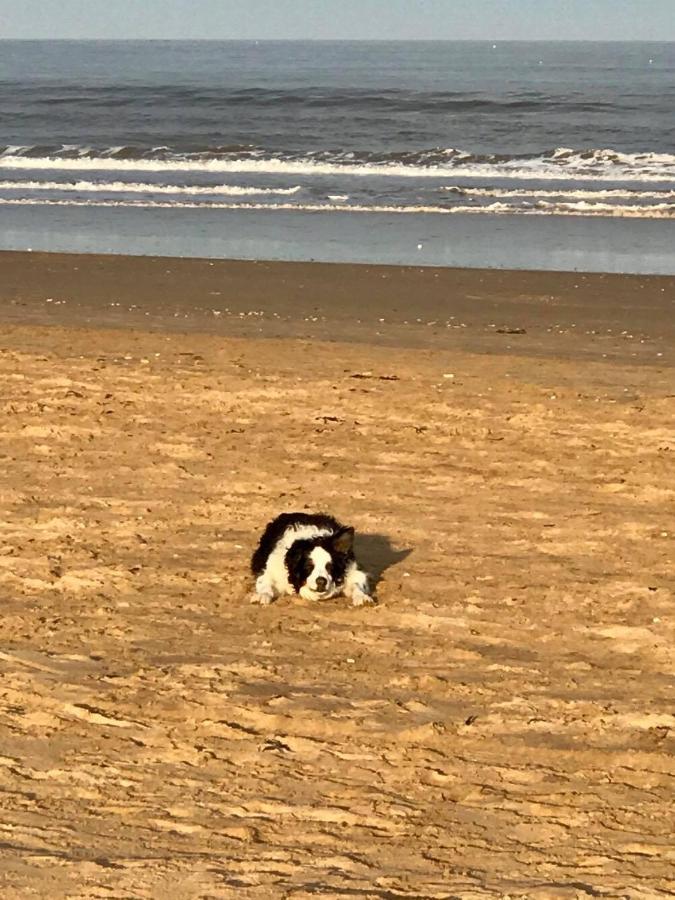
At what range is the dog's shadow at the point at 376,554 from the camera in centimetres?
695

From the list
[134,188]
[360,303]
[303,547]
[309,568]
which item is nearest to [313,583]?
[309,568]

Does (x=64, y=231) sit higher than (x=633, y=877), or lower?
higher

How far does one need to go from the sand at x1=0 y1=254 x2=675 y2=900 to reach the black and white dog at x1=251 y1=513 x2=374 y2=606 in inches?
4.5

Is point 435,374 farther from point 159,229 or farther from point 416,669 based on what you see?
point 159,229

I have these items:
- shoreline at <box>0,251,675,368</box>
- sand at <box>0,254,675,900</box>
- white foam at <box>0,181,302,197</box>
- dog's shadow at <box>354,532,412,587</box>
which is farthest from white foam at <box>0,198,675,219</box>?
dog's shadow at <box>354,532,412,587</box>

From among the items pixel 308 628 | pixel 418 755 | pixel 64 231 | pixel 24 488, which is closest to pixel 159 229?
pixel 64 231

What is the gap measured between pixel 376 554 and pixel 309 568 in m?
0.74

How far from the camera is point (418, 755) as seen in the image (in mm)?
4945

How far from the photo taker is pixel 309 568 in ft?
21.4

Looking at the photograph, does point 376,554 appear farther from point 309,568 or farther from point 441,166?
point 441,166

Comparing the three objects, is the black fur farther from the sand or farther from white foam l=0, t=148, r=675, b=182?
white foam l=0, t=148, r=675, b=182

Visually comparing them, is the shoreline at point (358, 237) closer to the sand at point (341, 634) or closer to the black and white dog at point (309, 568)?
the sand at point (341, 634)

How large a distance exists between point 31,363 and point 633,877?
8.10m

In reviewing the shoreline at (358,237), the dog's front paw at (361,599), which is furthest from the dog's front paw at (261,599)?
the shoreline at (358,237)
